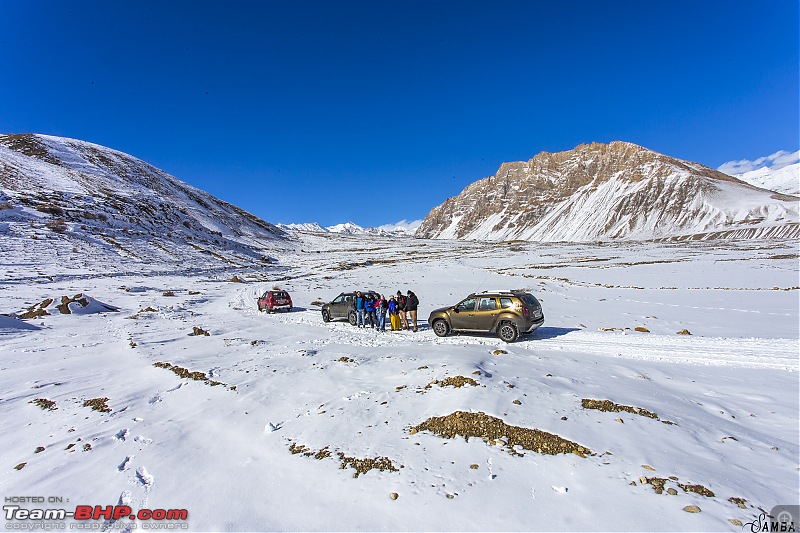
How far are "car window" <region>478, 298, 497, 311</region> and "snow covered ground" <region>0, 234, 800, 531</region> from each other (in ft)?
4.33

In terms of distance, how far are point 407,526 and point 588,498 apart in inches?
89.1

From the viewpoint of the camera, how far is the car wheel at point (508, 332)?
1456cm

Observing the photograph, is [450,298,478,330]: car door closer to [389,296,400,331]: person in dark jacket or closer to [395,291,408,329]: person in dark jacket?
[395,291,408,329]: person in dark jacket

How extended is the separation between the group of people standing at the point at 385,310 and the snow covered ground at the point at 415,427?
4.87 ft

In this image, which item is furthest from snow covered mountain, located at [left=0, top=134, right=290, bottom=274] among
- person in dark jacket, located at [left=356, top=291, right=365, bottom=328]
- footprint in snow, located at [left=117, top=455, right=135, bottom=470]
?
footprint in snow, located at [left=117, top=455, right=135, bottom=470]

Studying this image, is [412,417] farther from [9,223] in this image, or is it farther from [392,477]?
[9,223]

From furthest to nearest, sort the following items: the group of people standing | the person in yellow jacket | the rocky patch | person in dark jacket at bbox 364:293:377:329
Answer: person in dark jacket at bbox 364:293:377:329
the person in yellow jacket
the group of people standing
the rocky patch

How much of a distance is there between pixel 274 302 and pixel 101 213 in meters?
74.1

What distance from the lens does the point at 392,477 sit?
5465mm

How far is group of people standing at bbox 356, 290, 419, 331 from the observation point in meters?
18.1

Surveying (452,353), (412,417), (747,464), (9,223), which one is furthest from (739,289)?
(9,223)

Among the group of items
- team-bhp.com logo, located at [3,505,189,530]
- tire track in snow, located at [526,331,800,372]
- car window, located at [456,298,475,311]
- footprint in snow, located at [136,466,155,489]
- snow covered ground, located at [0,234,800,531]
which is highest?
car window, located at [456,298,475,311]

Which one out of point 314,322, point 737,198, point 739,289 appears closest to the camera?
point 314,322

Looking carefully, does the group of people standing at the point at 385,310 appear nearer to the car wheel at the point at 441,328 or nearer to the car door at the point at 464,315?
the car wheel at the point at 441,328
